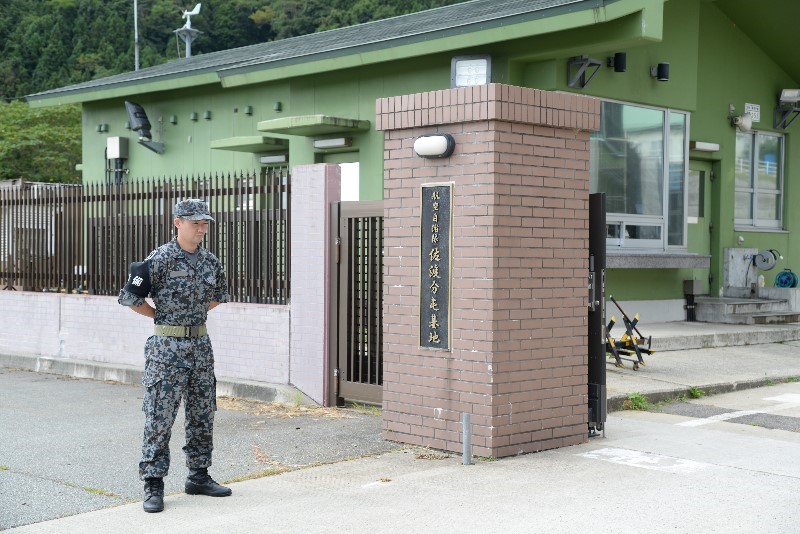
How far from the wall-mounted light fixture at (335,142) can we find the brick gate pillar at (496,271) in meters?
7.86

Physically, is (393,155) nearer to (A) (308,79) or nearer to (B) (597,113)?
(B) (597,113)

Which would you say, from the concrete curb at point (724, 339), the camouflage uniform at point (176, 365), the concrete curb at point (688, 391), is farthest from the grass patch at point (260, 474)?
the concrete curb at point (724, 339)

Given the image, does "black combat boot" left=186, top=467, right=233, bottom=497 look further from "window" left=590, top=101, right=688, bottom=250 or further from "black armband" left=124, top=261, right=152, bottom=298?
"window" left=590, top=101, right=688, bottom=250

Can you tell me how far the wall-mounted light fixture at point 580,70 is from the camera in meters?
13.6

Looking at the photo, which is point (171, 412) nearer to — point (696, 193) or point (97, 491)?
point (97, 491)

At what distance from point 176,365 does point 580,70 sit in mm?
8876

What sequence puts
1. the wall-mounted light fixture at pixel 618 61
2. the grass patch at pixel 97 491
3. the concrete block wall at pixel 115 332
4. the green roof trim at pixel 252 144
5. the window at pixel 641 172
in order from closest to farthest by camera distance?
1. the grass patch at pixel 97 491
2. the concrete block wall at pixel 115 332
3. the wall-mounted light fixture at pixel 618 61
4. the window at pixel 641 172
5. the green roof trim at pixel 252 144

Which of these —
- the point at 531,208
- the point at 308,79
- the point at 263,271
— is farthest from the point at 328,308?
the point at 308,79

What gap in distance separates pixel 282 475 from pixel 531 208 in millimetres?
2650

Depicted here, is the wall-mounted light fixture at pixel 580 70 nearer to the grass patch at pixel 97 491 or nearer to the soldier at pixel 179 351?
the soldier at pixel 179 351

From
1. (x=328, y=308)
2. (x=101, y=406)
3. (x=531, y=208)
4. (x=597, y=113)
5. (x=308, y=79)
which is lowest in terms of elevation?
(x=101, y=406)

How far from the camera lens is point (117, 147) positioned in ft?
68.2

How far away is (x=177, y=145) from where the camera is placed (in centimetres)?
1989

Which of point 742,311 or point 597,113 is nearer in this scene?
point 597,113
